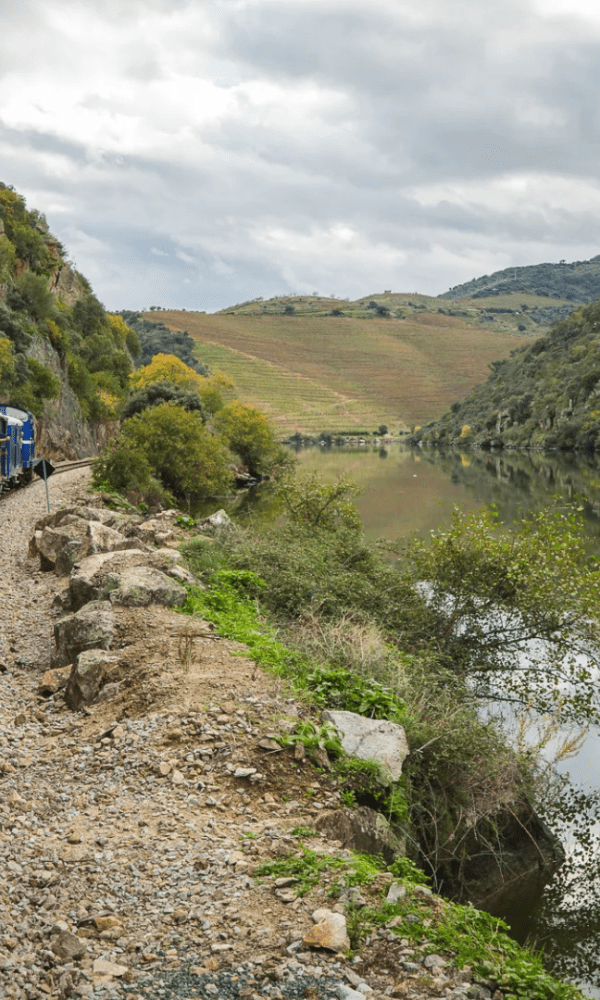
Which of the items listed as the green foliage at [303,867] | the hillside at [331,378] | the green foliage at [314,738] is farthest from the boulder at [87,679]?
the hillside at [331,378]

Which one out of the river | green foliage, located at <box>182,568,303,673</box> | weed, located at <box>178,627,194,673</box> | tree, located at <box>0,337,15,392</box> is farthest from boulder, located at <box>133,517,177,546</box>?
tree, located at <box>0,337,15,392</box>

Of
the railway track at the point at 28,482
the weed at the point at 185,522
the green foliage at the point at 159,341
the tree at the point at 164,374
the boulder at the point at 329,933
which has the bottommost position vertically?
the boulder at the point at 329,933

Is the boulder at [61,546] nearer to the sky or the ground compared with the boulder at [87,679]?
nearer to the sky

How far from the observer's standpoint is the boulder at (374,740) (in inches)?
324

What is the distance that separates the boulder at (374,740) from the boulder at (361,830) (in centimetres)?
62

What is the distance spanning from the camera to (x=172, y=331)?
176 m

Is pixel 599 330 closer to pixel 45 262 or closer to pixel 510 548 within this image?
pixel 45 262

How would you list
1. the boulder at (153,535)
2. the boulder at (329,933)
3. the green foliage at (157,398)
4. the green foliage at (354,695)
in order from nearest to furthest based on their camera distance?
the boulder at (329,933) → the green foliage at (354,695) → the boulder at (153,535) → the green foliage at (157,398)

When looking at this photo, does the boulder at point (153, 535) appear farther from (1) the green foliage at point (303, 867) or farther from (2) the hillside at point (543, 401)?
(2) the hillside at point (543, 401)

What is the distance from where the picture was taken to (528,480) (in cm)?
6278

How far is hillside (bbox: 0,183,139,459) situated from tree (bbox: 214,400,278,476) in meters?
12.2

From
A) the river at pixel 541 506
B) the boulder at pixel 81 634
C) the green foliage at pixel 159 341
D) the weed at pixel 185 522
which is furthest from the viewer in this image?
the green foliage at pixel 159 341

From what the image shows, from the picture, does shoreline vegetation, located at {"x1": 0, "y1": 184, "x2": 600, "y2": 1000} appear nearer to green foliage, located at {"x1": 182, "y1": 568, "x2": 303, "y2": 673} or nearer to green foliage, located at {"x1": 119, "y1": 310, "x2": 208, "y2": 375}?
green foliage, located at {"x1": 182, "y1": 568, "x2": 303, "y2": 673}

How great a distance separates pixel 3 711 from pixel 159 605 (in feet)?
11.7
